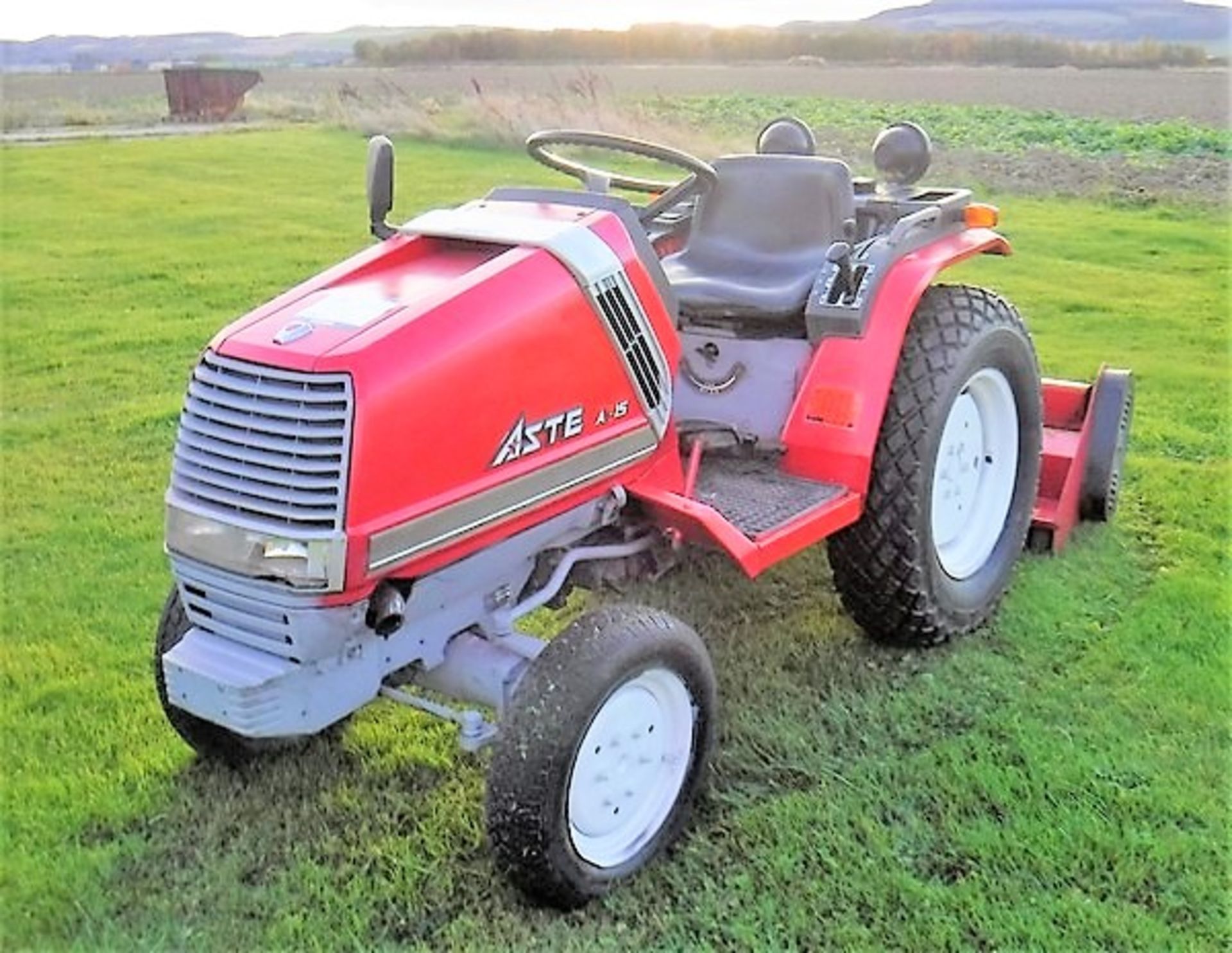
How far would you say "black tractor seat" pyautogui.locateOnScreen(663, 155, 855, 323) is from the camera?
365 centimetres

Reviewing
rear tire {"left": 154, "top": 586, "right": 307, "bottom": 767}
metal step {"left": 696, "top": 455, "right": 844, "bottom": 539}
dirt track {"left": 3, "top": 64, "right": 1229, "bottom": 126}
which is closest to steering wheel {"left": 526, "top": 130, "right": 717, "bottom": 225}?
metal step {"left": 696, "top": 455, "right": 844, "bottom": 539}

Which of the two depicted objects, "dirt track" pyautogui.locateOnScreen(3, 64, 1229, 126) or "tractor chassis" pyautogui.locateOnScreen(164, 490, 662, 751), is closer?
"tractor chassis" pyautogui.locateOnScreen(164, 490, 662, 751)

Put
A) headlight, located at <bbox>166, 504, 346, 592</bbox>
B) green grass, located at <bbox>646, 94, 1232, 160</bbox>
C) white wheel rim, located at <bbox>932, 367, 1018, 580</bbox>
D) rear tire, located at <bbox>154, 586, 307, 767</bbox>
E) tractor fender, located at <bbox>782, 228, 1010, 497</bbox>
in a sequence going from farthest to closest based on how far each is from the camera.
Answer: green grass, located at <bbox>646, 94, 1232, 160</bbox>
white wheel rim, located at <bbox>932, 367, 1018, 580</bbox>
tractor fender, located at <bbox>782, 228, 1010, 497</bbox>
rear tire, located at <bbox>154, 586, 307, 767</bbox>
headlight, located at <bbox>166, 504, 346, 592</bbox>

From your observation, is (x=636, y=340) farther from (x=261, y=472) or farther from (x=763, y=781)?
(x=763, y=781)

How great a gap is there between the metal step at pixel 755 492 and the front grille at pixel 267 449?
1.04 m

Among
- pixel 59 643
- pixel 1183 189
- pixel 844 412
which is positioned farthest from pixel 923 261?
pixel 1183 189

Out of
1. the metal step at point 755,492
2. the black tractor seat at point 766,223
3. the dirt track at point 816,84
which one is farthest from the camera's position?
the dirt track at point 816,84

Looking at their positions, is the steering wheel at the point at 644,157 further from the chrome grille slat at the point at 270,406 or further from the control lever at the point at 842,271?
the chrome grille slat at the point at 270,406

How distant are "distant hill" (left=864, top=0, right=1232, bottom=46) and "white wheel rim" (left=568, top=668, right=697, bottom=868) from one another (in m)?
39.3

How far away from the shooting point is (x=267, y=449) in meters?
2.47

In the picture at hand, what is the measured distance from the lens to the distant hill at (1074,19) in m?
43.1

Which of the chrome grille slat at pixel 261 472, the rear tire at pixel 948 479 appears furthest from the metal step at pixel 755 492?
the chrome grille slat at pixel 261 472

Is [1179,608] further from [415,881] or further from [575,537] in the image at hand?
[415,881]

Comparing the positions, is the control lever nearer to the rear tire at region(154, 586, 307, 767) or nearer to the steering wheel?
the steering wheel
